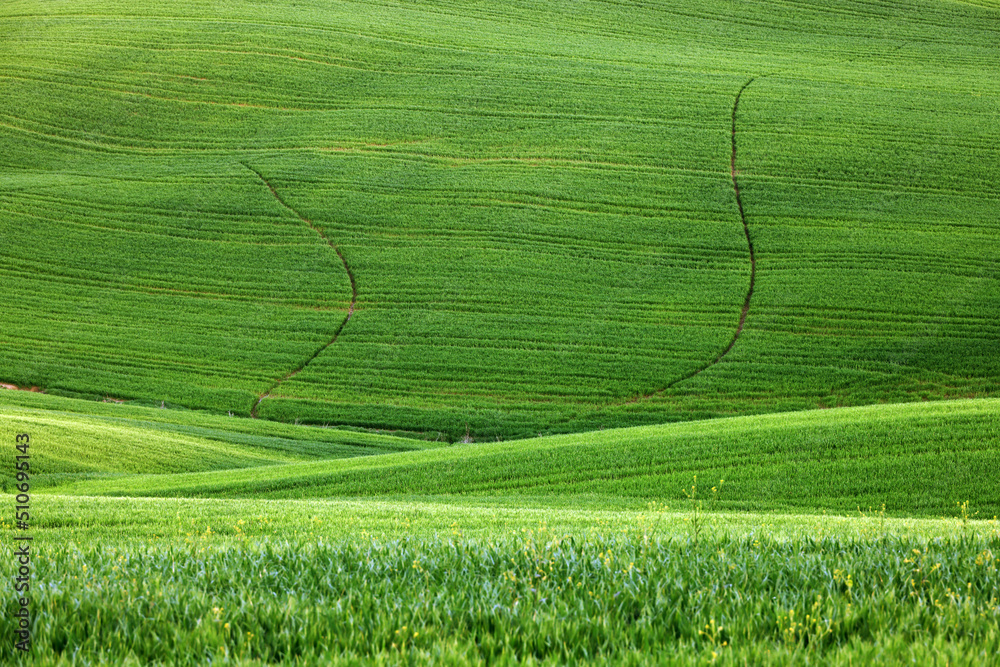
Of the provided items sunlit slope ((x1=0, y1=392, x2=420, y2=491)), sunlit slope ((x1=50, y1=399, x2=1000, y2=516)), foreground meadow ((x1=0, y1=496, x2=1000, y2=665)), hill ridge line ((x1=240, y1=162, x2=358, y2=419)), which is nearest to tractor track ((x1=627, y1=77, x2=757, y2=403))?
sunlit slope ((x1=50, y1=399, x2=1000, y2=516))

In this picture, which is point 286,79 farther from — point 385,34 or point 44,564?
point 44,564

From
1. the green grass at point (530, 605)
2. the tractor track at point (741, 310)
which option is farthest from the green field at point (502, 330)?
the tractor track at point (741, 310)

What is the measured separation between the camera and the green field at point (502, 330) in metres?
5.18

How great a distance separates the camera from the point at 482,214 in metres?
47.2

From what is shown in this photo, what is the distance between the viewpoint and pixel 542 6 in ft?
253

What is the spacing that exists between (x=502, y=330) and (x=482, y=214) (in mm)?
11265

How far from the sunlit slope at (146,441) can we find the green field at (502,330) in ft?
0.67

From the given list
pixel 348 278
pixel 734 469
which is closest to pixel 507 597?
pixel 734 469

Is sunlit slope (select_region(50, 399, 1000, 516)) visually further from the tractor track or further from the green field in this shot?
the tractor track

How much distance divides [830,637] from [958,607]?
3.19ft

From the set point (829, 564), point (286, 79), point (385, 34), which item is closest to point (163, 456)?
point (829, 564)

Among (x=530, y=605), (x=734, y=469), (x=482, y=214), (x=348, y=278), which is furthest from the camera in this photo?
(x=482, y=214)

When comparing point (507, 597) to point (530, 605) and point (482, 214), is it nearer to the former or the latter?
point (530, 605)

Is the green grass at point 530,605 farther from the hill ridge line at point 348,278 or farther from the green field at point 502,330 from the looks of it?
the hill ridge line at point 348,278
